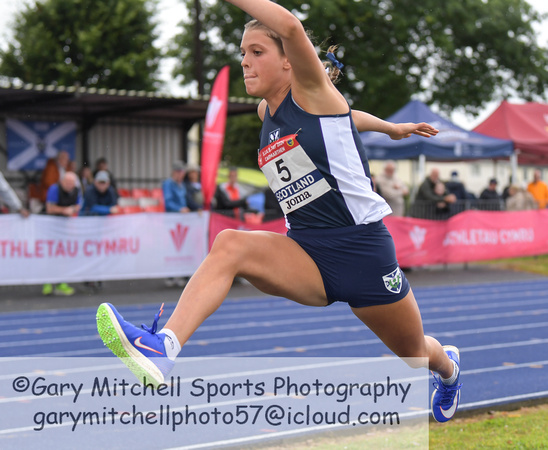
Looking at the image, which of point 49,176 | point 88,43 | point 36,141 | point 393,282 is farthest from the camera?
point 88,43

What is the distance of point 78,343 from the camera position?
8.52 m

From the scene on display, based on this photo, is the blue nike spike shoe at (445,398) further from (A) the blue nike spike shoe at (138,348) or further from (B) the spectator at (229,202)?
(B) the spectator at (229,202)

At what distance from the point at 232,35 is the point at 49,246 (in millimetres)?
20755

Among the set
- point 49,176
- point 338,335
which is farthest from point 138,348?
point 49,176

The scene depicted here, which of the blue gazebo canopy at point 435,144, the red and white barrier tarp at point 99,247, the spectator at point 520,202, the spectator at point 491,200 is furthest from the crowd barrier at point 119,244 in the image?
the spectator at point 520,202

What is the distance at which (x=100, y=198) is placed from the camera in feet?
42.1

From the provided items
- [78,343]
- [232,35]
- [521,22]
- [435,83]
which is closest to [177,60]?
[232,35]

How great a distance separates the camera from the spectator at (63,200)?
1227 cm

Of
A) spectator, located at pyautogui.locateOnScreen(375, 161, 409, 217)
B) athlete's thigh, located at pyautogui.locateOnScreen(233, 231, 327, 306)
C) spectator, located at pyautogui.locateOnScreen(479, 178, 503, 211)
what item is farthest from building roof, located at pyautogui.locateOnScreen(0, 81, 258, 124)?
athlete's thigh, located at pyautogui.locateOnScreen(233, 231, 327, 306)

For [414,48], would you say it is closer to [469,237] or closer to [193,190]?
[469,237]

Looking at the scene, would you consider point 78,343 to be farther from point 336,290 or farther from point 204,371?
point 336,290

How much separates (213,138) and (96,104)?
14.3 feet

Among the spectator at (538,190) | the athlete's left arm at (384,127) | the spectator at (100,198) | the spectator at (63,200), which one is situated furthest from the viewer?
the spectator at (538,190)

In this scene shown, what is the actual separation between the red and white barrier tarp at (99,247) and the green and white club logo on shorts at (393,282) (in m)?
8.80
